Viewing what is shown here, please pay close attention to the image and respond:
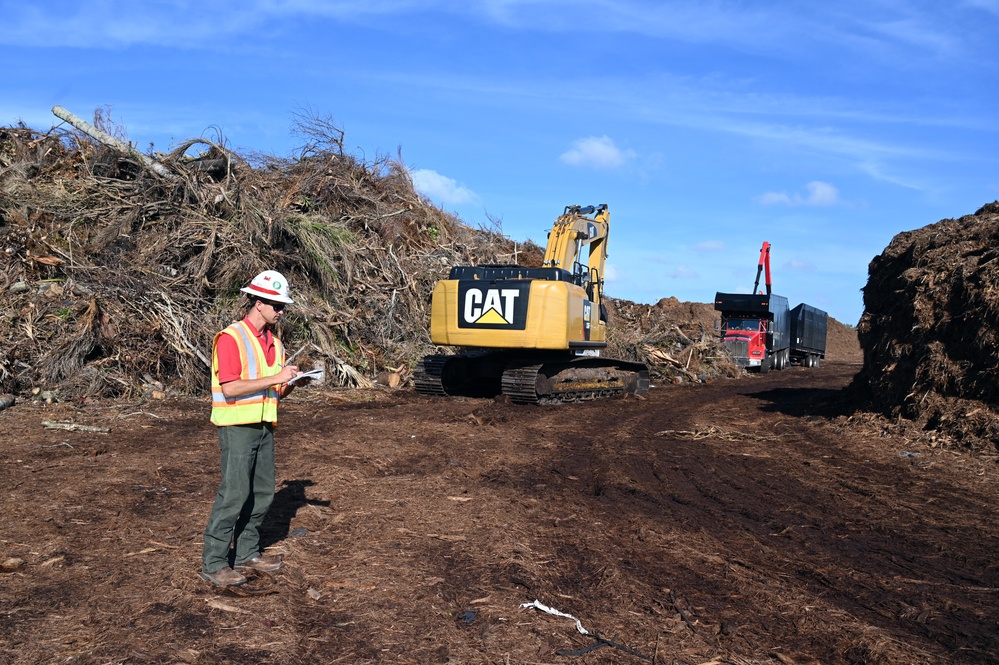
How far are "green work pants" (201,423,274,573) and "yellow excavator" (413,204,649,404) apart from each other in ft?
29.9

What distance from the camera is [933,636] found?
458 cm

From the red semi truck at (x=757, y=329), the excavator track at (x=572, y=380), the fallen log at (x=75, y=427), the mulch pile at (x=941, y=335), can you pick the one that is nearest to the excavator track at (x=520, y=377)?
the excavator track at (x=572, y=380)

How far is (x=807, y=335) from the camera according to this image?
1335 inches

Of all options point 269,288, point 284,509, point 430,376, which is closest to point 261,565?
point 284,509

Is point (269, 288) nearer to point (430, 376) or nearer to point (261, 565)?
point (261, 565)

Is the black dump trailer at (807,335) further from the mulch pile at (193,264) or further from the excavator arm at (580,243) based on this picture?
the excavator arm at (580,243)

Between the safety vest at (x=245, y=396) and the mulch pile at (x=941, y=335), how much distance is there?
9.04 m

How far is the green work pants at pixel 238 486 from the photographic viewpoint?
486 cm

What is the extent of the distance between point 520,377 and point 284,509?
26.6 ft

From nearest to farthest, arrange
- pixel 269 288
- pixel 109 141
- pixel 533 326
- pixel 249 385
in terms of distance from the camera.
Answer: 1. pixel 249 385
2. pixel 269 288
3. pixel 533 326
4. pixel 109 141

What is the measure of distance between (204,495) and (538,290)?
25.2 feet

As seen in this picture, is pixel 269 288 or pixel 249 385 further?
pixel 269 288

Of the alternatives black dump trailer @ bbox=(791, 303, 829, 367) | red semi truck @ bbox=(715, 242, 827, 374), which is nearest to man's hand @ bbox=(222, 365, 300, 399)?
red semi truck @ bbox=(715, 242, 827, 374)

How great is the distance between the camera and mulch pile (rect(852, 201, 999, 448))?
10.5m
